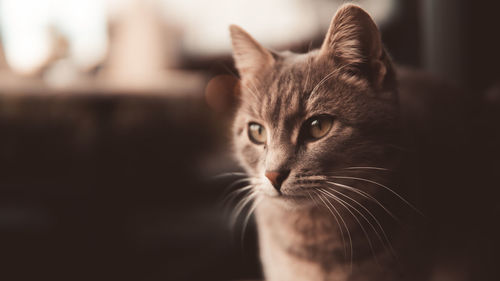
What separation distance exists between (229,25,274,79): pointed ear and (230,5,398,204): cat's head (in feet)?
0.04

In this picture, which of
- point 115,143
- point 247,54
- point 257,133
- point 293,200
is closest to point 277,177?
point 293,200

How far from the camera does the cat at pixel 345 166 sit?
66 cm

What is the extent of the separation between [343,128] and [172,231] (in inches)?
63.8

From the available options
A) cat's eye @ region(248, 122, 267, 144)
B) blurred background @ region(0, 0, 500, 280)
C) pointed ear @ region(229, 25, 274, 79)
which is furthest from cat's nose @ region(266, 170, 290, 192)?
blurred background @ region(0, 0, 500, 280)

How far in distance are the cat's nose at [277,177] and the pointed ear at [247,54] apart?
0.25 m

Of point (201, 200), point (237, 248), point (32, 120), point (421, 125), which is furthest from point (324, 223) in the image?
point (32, 120)

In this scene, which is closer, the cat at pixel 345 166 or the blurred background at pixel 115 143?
the cat at pixel 345 166

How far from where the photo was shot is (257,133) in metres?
0.79

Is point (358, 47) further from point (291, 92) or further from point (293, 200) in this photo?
point (293, 200)

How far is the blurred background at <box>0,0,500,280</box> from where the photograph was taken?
63.7 inches

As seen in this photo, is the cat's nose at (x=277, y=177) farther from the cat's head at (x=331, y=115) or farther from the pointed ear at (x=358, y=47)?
the pointed ear at (x=358, y=47)

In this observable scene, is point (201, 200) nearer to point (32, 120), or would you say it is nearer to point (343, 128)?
point (32, 120)

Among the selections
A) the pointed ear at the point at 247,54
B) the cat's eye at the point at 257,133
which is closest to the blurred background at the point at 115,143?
the pointed ear at the point at 247,54

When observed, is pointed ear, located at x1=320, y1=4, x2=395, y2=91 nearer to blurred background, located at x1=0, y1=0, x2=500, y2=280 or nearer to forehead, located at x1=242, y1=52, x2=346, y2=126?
forehead, located at x1=242, y1=52, x2=346, y2=126
